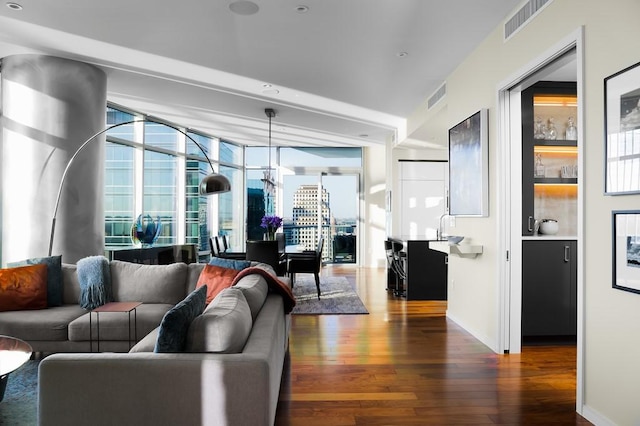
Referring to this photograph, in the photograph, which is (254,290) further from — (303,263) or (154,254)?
(303,263)

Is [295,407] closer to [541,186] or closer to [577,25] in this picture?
[577,25]

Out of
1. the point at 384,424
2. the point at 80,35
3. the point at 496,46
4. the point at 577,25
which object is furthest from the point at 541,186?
the point at 80,35

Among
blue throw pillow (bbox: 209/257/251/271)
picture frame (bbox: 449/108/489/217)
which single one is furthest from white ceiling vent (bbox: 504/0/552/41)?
blue throw pillow (bbox: 209/257/251/271)

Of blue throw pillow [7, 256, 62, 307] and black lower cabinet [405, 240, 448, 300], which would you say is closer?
blue throw pillow [7, 256, 62, 307]

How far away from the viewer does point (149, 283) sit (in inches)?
160

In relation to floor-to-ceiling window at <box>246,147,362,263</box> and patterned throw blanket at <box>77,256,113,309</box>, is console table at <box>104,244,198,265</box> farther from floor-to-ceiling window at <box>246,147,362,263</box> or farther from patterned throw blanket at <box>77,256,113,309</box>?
floor-to-ceiling window at <box>246,147,362,263</box>

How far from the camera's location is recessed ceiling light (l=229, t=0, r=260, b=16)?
11.8 ft

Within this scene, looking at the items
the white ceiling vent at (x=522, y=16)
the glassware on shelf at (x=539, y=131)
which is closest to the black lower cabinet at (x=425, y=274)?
the glassware on shelf at (x=539, y=131)

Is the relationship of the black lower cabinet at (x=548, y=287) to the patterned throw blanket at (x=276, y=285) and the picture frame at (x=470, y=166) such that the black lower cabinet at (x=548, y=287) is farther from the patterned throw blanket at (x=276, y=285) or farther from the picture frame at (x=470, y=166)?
the patterned throw blanket at (x=276, y=285)

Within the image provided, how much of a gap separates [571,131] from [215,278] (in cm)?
388

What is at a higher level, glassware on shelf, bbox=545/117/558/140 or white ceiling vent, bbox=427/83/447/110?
white ceiling vent, bbox=427/83/447/110

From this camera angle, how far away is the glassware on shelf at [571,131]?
4.58 meters

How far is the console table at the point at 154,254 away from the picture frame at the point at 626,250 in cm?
448

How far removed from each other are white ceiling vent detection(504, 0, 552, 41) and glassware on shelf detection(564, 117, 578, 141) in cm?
136
